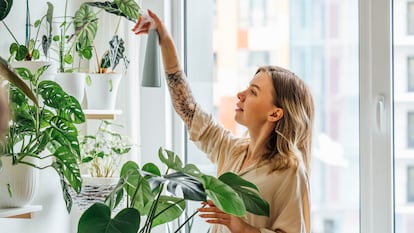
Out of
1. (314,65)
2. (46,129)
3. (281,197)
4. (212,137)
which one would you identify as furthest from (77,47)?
(314,65)

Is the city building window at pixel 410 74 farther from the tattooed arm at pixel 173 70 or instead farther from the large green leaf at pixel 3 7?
the large green leaf at pixel 3 7

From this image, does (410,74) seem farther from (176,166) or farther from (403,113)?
(176,166)

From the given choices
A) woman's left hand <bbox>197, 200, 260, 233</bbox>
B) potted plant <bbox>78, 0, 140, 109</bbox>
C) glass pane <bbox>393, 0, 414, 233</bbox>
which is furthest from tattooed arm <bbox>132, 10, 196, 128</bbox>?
glass pane <bbox>393, 0, 414, 233</bbox>

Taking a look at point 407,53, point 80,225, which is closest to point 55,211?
point 80,225

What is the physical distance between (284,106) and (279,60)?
68 centimetres

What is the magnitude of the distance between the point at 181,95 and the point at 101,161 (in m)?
0.40

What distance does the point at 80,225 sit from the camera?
4.84 feet

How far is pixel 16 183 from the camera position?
1.60 meters

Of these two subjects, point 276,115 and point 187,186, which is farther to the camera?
point 276,115

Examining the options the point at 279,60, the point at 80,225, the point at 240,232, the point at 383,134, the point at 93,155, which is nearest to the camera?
the point at 80,225

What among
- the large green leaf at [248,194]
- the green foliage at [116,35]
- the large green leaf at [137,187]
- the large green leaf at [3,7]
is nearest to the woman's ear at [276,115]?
the large green leaf at [248,194]

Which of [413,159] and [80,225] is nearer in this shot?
[80,225]

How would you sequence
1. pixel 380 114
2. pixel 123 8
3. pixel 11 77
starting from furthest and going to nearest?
pixel 380 114, pixel 123 8, pixel 11 77

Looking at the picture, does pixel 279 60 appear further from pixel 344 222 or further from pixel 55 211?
pixel 55 211
